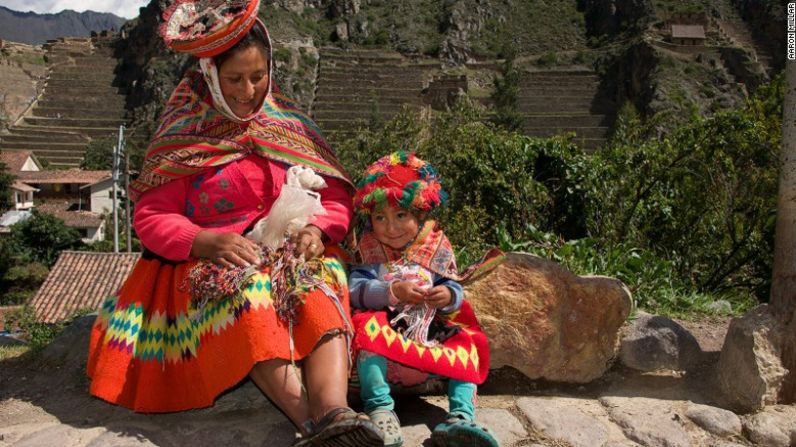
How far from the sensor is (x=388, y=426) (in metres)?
2.22

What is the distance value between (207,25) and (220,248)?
0.78 metres

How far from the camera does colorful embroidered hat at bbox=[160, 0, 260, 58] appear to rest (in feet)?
8.04

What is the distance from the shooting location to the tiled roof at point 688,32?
50000mm

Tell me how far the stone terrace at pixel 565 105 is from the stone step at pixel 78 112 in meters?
29.2

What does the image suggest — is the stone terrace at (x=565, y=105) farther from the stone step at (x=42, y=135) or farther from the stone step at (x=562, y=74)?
the stone step at (x=42, y=135)

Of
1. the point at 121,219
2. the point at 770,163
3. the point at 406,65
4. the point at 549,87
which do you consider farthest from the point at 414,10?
the point at 770,163

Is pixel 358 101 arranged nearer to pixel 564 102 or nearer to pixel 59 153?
pixel 564 102

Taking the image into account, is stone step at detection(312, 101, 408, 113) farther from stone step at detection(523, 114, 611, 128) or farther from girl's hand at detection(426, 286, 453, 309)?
girl's hand at detection(426, 286, 453, 309)

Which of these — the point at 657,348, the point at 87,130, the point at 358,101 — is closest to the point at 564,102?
the point at 358,101

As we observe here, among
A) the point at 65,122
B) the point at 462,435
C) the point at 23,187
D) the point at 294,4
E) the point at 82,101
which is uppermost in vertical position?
the point at 294,4

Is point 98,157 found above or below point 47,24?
below

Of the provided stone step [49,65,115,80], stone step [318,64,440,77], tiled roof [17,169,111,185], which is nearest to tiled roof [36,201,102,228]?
tiled roof [17,169,111,185]

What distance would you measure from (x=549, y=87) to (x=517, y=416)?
48024 mm

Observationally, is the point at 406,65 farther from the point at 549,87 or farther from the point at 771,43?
the point at 771,43
